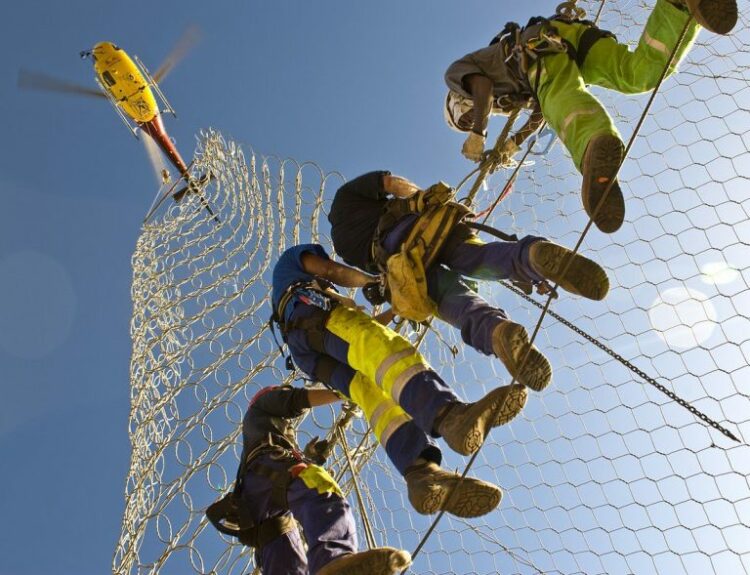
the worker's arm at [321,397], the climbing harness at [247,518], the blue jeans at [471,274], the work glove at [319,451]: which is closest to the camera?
the blue jeans at [471,274]

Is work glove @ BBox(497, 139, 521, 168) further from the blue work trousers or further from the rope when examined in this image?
the blue work trousers

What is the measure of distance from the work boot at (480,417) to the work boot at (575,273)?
0.29 m

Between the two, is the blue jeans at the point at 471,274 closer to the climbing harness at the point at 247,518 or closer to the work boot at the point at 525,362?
the work boot at the point at 525,362

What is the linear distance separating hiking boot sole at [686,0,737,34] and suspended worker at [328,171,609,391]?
66 cm

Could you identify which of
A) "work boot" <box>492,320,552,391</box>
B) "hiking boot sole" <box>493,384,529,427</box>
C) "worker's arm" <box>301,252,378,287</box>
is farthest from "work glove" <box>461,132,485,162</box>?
"hiking boot sole" <box>493,384,529,427</box>

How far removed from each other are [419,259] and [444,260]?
132 mm

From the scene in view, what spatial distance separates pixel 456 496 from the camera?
1.80 m

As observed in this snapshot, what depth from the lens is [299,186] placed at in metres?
4.31

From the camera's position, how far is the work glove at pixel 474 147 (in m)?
2.95

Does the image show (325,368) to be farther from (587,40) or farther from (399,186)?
(587,40)

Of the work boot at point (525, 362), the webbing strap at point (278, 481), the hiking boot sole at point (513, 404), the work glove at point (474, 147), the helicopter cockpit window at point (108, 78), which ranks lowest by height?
the webbing strap at point (278, 481)

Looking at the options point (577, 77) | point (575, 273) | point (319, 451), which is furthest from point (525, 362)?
point (319, 451)

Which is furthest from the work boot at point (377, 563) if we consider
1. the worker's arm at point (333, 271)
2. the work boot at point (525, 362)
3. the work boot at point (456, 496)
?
the worker's arm at point (333, 271)

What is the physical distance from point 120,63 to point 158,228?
7847mm
